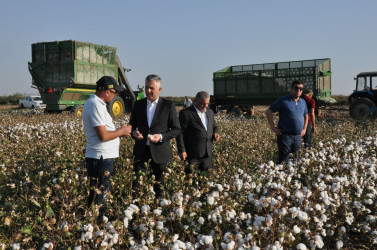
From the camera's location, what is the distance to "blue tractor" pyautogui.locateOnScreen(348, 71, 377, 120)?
49.3ft

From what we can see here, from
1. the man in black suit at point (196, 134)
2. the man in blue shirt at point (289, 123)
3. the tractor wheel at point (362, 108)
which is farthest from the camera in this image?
the tractor wheel at point (362, 108)

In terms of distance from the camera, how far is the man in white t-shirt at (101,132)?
3424 mm

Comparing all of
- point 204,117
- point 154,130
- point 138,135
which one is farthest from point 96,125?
point 204,117

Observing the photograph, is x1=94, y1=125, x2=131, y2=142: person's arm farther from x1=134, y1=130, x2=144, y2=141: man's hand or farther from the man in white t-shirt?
x1=134, y1=130, x2=144, y2=141: man's hand

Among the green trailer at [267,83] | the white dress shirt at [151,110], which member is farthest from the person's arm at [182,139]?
the green trailer at [267,83]

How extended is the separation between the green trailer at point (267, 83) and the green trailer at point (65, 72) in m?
6.09

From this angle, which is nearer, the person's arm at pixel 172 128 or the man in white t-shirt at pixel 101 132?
the man in white t-shirt at pixel 101 132

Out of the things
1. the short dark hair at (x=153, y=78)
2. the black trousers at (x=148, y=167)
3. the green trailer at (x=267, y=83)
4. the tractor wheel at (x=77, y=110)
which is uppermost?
the green trailer at (x=267, y=83)

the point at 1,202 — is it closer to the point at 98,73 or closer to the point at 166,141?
the point at 166,141

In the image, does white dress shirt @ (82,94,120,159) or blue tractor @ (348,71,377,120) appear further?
blue tractor @ (348,71,377,120)

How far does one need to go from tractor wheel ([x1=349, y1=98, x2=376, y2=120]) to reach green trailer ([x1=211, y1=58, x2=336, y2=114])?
1.26 metres

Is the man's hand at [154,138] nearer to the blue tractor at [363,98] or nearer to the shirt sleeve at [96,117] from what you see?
the shirt sleeve at [96,117]

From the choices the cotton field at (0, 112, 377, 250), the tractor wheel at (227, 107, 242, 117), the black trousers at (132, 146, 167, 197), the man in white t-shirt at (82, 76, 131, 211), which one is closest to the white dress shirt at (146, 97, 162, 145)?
the black trousers at (132, 146, 167, 197)

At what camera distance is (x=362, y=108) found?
15.2 m
